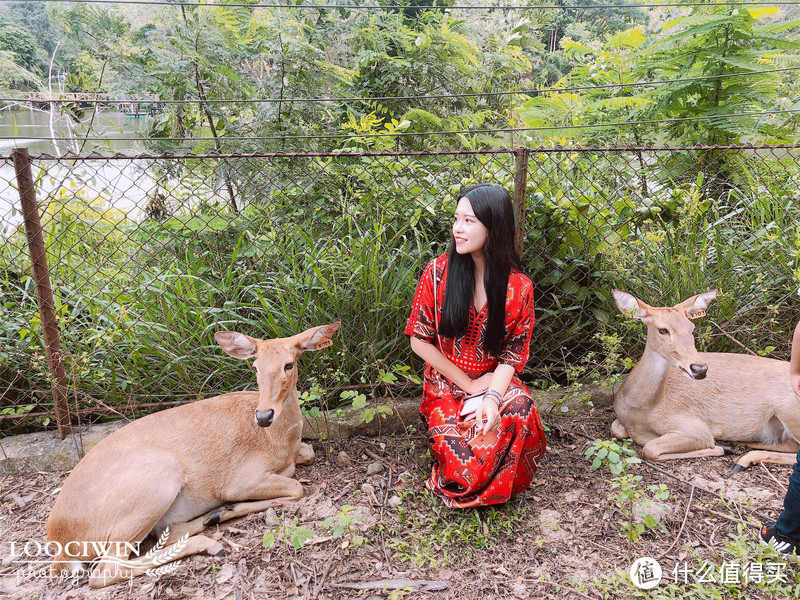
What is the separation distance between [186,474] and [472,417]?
1546mm

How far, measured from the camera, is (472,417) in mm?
3189

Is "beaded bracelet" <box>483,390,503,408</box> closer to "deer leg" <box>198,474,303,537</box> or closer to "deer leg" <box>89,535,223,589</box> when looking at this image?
"deer leg" <box>198,474,303,537</box>

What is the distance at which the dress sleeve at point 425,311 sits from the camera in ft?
11.0

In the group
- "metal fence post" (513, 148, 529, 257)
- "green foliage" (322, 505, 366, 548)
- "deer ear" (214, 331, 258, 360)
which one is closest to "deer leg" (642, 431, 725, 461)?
"metal fence post" (513, 148, 529, 257)

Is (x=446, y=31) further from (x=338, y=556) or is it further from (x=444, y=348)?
(x=338, y=556)

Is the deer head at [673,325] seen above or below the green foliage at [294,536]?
above

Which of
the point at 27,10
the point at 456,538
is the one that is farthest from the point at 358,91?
the point at 27,10

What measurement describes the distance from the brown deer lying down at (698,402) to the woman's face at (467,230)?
3.36 feet

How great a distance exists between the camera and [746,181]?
5.04 meters

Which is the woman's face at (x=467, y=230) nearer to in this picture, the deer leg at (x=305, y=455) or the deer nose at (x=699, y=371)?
the deer nose at (x=699, y=371)

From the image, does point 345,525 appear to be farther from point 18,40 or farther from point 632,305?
point 18,40

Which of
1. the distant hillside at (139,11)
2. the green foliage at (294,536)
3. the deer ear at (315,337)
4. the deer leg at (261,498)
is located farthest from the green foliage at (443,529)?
the distant hillside at (139,11)

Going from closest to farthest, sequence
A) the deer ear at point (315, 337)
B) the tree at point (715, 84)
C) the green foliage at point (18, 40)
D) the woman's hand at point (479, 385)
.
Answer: the deer ear at point (315, 337) < the woman's hand at point (479, 385) < the tree at point (715, 84) < the green foliage at point (18, 40)

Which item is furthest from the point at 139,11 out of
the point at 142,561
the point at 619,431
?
→ the point at 619,431
